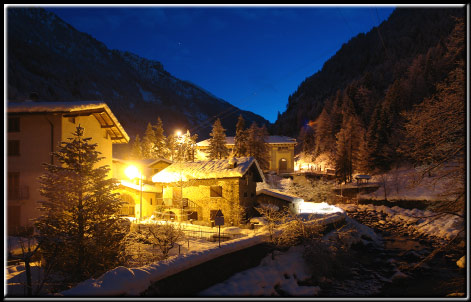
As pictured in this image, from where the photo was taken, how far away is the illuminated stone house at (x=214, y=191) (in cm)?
2634

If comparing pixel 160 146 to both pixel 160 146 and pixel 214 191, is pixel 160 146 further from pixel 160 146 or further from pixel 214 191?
pixel 214 191

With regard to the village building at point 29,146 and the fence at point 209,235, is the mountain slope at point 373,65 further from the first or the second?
the village building at point 29,146

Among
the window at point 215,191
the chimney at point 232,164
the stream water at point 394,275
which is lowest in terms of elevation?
the stream water at point 394,275

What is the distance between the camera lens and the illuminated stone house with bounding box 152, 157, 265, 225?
86.4 feet

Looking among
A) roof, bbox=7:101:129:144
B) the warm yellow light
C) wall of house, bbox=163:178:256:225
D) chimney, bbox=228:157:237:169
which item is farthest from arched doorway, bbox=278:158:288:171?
roof, bbox=7:101:129:144

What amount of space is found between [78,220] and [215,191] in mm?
15896

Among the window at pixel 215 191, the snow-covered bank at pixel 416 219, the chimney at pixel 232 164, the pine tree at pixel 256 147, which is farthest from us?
the pine tree at pixel 256 147

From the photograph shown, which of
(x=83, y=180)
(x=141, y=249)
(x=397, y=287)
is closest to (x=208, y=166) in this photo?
(x=141, y=249)

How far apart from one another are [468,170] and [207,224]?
22.3 m

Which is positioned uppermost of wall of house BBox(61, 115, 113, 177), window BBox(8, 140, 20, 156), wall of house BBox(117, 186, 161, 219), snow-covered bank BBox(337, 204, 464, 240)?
wall of house BBox(61, 115, 113, 177)

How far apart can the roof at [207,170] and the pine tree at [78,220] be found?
14.3m

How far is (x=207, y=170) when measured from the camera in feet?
91.6

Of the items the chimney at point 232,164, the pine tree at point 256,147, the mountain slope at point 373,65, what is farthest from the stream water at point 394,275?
the mountain slope at point 373,65

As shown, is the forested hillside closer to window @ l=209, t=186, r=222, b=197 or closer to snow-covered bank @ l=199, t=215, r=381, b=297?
snow-covered bank @ l=199, t=215, r=381, b=297
